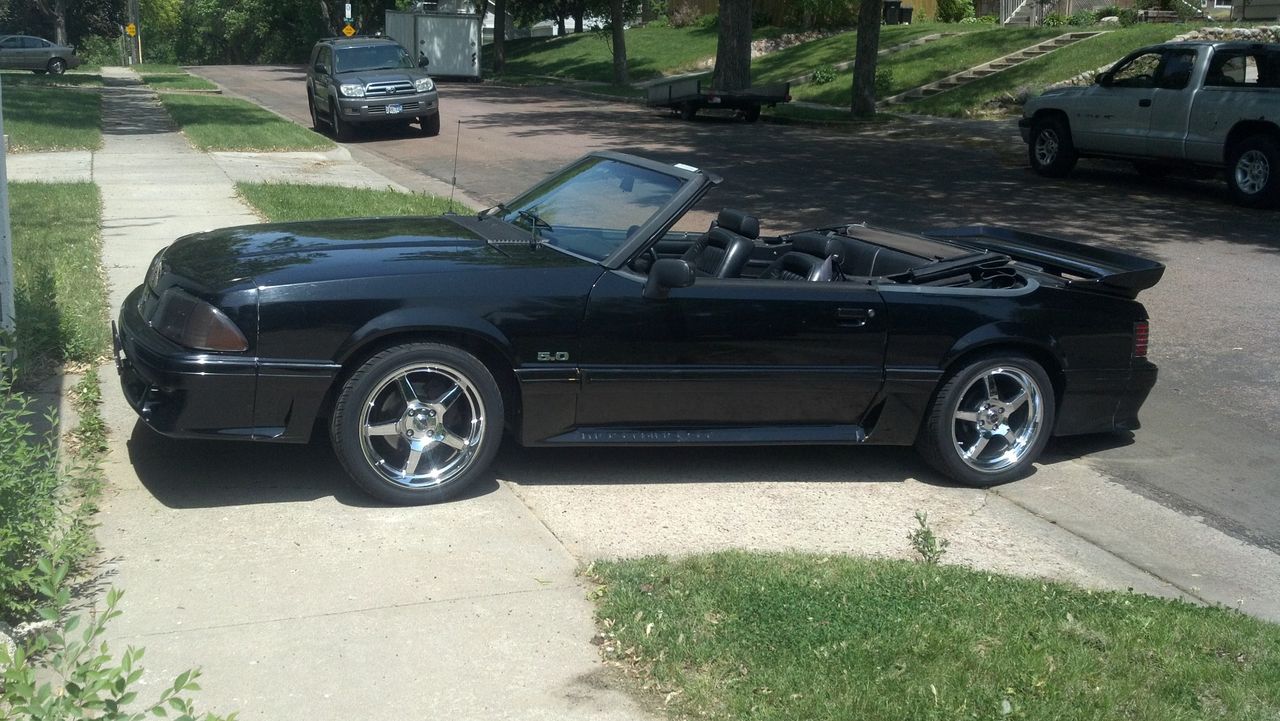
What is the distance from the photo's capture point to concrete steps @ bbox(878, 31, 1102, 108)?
2944cm

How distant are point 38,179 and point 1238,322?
41.6 feet

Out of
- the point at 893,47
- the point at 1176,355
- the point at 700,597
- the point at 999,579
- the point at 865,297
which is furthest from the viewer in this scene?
the point at 893,47

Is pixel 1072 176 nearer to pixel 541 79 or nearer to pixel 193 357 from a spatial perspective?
pixel 193 357

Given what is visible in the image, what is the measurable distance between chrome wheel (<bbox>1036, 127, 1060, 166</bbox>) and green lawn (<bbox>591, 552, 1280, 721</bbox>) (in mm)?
13962

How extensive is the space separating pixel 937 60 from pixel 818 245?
27296 mm

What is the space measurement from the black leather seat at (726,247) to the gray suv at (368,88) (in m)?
16.8

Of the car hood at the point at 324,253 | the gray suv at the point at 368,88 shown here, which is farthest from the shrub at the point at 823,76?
the car hood at the point at 324,253

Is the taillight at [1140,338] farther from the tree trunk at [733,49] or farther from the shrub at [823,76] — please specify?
the shrub at [823,76]

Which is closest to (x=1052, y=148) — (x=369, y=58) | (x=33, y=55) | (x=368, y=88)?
(x=368, y=88)

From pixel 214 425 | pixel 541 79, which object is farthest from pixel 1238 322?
pixel 541 79

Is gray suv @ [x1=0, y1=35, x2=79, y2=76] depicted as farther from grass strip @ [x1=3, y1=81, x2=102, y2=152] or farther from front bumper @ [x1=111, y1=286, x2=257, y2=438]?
front bumper @ [x1=111, y1=286, x2=257, y2=438]

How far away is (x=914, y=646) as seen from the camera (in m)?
4.12

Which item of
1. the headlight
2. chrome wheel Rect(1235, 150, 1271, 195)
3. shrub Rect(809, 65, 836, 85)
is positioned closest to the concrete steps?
shrub Rect(809, 65, 836, 85)

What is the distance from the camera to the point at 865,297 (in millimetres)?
5820
